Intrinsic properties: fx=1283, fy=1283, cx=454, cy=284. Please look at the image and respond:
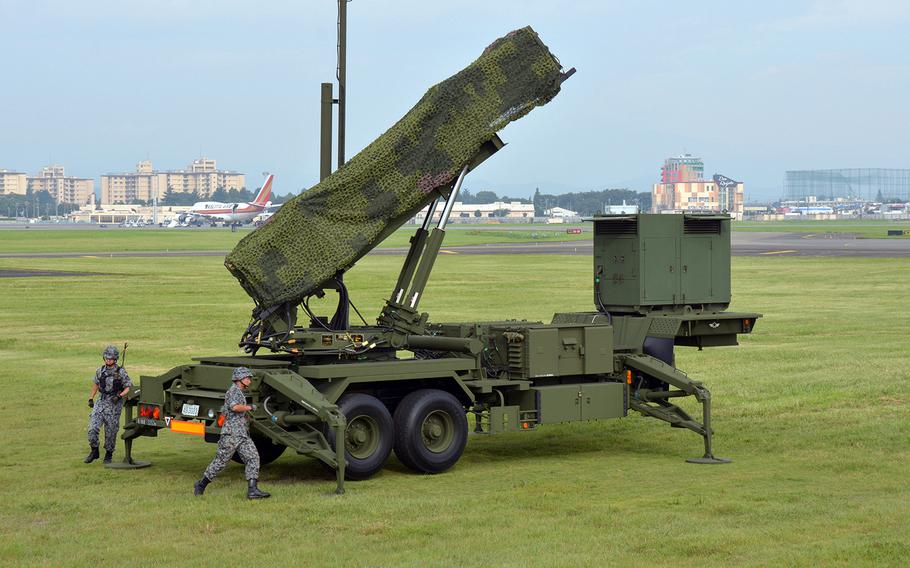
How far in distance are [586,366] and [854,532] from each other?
5314mm

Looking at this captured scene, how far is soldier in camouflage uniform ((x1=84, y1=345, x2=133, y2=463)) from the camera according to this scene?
16.2m

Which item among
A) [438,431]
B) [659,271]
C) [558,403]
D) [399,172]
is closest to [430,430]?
[438,431]

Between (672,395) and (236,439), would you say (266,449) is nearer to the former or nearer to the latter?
(236,439)

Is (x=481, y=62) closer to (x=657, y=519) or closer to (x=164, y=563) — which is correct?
(x=657, y=519)

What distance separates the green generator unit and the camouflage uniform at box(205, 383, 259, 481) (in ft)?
19.4

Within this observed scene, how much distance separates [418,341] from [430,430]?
1.32m

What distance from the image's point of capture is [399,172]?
15688 millimetres

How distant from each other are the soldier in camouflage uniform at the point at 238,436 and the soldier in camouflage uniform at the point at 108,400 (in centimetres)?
287

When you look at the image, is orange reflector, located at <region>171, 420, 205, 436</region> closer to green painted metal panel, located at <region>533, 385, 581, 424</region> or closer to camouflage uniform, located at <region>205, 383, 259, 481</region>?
camouflage uniform, located at <region>205, 383, 259, 481</region>

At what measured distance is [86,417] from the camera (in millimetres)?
20453

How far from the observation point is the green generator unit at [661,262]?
17344mm

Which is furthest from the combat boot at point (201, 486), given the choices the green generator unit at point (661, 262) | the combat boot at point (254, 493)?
the green generator unit at point (661, 262)


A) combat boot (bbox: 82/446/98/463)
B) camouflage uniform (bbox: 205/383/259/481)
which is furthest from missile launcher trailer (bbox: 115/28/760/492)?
combat boot (bbox: 82/446/98/463)

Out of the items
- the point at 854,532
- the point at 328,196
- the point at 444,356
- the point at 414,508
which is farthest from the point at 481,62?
the point at 854,532
